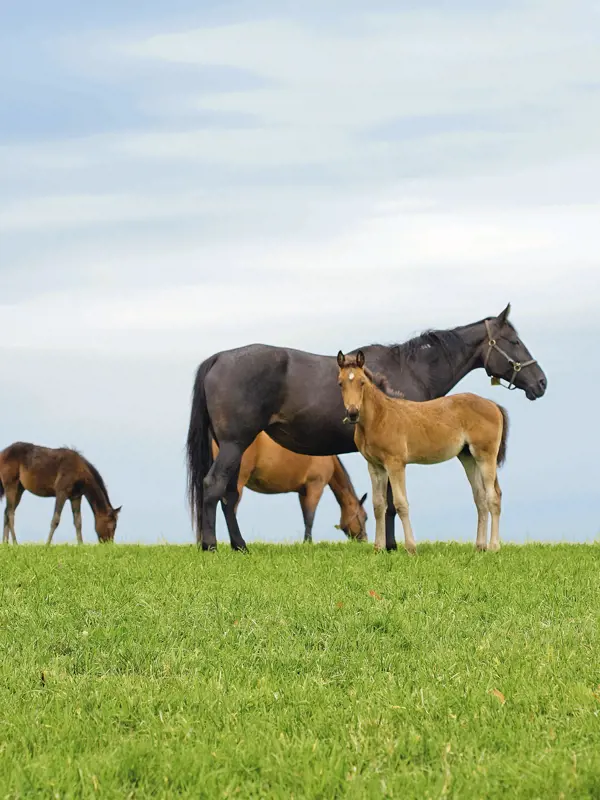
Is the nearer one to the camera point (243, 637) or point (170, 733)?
point (170, 733)

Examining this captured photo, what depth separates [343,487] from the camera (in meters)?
20.0

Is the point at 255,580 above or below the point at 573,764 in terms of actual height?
above

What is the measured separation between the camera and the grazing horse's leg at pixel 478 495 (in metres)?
14.5

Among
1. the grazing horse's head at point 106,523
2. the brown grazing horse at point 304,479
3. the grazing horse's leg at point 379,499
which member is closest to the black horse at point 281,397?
the grazing horse's leg at point 379,499

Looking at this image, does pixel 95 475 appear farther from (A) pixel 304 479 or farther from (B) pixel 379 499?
(B) pixel 379 499

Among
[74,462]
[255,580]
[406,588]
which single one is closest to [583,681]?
[406,588]

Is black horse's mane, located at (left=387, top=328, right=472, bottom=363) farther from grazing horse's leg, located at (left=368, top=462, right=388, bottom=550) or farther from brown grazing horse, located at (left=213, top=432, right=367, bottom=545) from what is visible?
brown grazing horse, located at (left=213, top=432, right=367, bottom=545)

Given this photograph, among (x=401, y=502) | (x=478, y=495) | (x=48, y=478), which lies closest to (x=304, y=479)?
(x=478, y=495)

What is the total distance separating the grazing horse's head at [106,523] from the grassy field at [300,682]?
43.1ft

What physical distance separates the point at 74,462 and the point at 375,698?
18693mm

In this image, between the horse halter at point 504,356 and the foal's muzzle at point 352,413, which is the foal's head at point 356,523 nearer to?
the horse halter at point 504,356

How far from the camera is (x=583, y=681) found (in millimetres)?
6887

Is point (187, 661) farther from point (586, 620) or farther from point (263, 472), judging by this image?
point (263, 472)

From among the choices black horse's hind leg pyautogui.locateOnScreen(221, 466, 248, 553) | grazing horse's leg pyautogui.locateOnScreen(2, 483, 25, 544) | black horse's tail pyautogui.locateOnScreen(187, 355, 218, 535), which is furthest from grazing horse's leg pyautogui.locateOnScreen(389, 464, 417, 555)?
grazing horse's leg pyautogui.locateOnScreen(2, 483, 25, 544)
